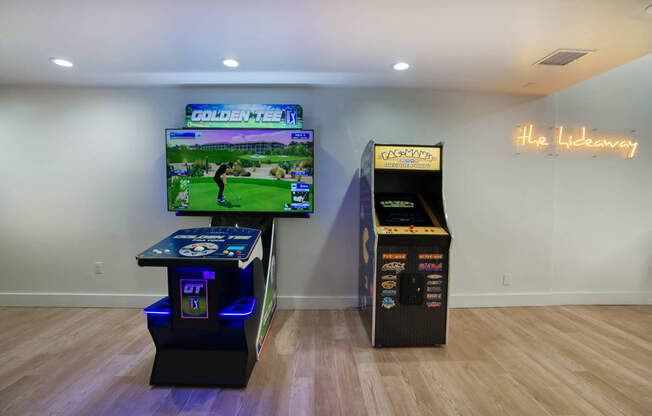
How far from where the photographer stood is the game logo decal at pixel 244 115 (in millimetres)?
3250

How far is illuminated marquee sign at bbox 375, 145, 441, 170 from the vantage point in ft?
8.96

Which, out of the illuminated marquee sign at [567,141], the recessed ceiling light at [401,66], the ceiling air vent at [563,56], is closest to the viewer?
the ceiling air vent at [563,56]

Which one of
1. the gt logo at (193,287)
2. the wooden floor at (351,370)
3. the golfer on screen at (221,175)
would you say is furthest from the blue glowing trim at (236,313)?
the golfer on screen at (221,175)

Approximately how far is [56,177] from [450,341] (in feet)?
15.1

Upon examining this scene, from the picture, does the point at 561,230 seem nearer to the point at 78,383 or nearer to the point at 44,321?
the point at 78,383

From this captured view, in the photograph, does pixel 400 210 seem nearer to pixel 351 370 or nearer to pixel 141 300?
pixel 351 370

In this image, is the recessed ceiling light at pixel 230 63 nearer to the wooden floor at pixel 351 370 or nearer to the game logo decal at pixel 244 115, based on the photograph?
the game logo decal at pixel 244 115

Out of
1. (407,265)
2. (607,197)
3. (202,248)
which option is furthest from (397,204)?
(607,197)

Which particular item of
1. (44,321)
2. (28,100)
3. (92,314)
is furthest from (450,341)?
(28,100)

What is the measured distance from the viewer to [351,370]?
2.35 meters

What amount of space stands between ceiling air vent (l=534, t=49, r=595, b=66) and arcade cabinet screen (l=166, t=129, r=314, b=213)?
2.21m

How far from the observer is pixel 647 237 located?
368 cm

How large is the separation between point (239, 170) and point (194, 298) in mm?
1545

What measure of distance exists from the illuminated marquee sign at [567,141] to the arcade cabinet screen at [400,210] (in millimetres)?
1666
